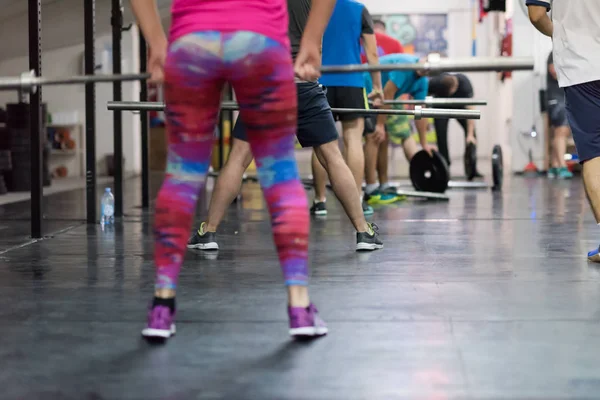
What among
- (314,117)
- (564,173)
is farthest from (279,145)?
(564,173)

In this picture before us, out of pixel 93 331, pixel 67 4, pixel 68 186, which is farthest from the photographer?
pixel 68 186

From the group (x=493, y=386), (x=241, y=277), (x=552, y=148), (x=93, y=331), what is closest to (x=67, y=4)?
(x=241, y=277)

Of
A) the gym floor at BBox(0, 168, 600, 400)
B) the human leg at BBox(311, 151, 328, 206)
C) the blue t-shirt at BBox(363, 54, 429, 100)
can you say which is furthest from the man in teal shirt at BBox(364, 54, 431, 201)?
the gym floor at BBox(0, 168, 600, 400)

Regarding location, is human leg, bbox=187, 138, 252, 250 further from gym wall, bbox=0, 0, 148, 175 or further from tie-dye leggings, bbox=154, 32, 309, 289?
gym wall, bbox=0, 0, 148, 175

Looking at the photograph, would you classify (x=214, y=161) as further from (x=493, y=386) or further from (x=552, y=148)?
(x=493, y=386)

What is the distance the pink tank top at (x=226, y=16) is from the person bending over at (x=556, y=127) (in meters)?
8.93

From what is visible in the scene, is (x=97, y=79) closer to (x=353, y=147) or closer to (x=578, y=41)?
(x=578, y=41)

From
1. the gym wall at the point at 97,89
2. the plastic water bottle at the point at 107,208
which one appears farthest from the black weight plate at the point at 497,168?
the plastic water bottle at the point at 107,208

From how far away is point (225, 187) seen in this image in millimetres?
3996

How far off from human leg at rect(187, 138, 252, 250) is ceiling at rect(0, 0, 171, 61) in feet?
7.09

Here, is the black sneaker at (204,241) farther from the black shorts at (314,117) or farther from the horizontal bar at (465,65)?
the horizontal bar at (465,65)

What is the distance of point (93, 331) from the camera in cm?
240

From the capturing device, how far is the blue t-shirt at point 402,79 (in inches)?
257

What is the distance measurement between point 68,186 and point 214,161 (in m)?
3.68
